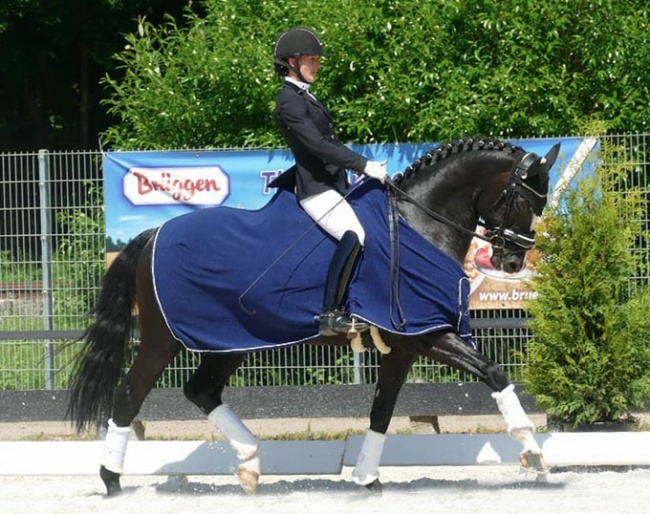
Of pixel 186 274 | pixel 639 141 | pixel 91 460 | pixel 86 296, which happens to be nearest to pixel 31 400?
pixel 86 296

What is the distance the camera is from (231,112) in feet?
36.6

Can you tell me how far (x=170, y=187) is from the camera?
32.9 ft

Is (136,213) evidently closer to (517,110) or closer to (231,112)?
(231,112)

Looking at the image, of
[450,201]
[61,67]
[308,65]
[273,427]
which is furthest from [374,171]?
[61,67]

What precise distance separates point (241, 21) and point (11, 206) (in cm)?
281

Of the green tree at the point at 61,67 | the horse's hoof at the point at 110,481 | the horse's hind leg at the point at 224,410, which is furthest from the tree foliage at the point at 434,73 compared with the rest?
the green tree at the point at 61,67

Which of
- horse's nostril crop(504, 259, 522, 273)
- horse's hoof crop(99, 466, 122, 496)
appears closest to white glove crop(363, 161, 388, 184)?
horse's nostril crop(504, 259, 522, 273)

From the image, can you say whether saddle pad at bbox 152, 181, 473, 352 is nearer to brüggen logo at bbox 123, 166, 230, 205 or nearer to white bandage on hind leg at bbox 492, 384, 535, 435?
white bandage on hind leg at bbox 492, 384, 535, 435

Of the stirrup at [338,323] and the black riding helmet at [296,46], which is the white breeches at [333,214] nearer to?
the stirrup at [338,323]

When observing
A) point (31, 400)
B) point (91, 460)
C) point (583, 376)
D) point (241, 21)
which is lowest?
point (31, 400)

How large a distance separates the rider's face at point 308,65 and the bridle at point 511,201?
0.79 m

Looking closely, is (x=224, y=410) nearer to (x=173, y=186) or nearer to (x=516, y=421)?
(x=516, y=421)

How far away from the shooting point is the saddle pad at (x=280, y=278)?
22.0 feet

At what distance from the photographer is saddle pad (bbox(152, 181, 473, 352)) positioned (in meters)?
6.72
